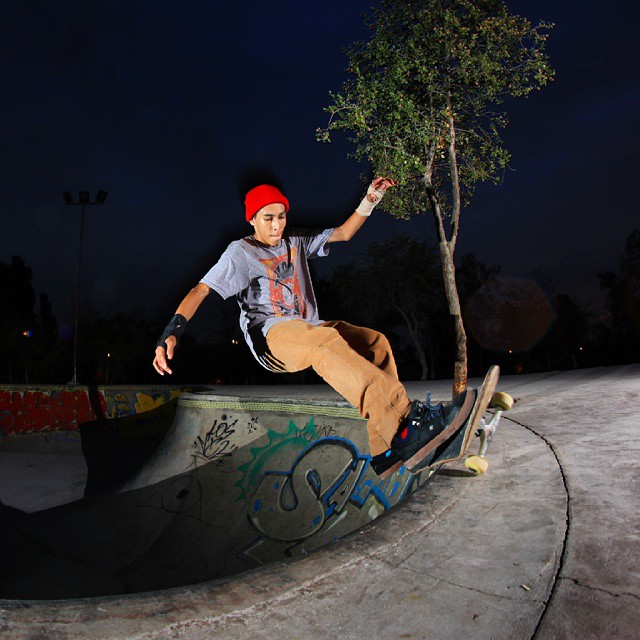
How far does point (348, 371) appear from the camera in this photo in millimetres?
2955

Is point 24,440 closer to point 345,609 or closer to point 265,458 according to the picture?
point 265,458

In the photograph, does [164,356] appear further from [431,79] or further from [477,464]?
[431,79]

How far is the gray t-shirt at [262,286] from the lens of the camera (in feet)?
10.5

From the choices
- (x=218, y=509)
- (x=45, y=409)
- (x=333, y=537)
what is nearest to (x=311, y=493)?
(x=333, y=537)

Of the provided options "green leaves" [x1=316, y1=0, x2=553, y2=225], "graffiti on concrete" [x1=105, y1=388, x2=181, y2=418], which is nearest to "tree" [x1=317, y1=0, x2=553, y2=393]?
"green leaves" [x1=316, y1=0, x2=553, y2=225]

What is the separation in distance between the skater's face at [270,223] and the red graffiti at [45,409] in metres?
13.3

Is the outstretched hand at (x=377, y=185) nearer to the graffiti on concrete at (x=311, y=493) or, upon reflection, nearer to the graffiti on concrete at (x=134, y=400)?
the graffiti on concrete at (x=311, y=493)

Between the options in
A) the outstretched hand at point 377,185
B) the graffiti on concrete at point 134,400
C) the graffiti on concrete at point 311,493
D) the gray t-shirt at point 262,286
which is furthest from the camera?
the graffiti on concrete at point 134,400

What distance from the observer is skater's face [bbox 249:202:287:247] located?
3277 mm

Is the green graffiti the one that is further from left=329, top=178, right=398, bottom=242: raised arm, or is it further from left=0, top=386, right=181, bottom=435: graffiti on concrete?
left=0, top=386, right=181, bottom=435: graffiti on concrete

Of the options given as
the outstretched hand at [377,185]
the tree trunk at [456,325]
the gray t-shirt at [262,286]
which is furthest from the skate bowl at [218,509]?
the tree trunk at [456,325]

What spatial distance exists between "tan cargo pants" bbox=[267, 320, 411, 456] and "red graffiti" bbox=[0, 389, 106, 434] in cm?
1350

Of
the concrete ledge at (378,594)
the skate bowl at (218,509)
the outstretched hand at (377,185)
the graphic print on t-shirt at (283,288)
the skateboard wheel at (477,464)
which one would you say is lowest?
the skate bowl at (218,509)

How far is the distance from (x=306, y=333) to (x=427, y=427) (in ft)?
3.07
